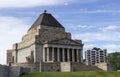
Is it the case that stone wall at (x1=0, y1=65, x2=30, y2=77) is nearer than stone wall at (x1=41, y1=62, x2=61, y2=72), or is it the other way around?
stone wall at (x1=0, y1=65, x2=30, y2=77)

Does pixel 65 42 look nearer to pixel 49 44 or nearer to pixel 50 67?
pixel 49 44

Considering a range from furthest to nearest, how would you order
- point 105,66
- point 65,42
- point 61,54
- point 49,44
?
point 61,54 → point 65,42 → point 49,44 → point 105,66

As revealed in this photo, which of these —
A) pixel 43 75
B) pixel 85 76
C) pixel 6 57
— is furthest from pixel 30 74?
pixel 6 57

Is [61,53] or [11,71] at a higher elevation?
[61,53]

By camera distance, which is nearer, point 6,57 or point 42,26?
point 42,26

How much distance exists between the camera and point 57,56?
9306 cm

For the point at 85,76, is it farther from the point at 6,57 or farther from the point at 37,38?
the point at 6,57

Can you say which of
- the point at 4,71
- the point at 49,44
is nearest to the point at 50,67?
the point at 49,44

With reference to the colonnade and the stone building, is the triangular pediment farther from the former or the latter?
the colonnade

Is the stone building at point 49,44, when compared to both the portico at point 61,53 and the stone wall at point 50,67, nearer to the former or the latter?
the portico at point 61,53

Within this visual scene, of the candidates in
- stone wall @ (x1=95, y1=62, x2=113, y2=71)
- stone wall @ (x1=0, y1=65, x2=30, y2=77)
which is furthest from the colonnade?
stone wall @ (x1=0, y1=65, x2=30, y2=77)

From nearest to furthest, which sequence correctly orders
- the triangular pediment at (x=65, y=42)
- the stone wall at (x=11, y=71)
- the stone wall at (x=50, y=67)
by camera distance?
1. the stone wall at (x=11, y=71)
2. the stone wall at (x=50, y=67)
3. the triangular pediment at (x=65, y=42)

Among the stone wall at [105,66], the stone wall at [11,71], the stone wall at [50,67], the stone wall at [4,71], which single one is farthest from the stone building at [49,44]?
the stone wall at [4,71]

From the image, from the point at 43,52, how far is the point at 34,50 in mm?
2505
